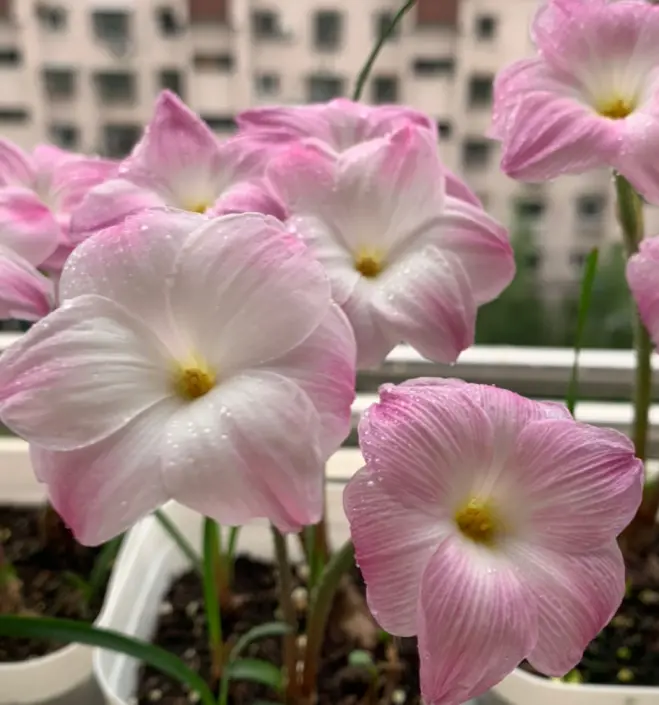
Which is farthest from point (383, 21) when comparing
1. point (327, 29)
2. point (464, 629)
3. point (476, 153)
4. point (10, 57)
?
point (464, 629)

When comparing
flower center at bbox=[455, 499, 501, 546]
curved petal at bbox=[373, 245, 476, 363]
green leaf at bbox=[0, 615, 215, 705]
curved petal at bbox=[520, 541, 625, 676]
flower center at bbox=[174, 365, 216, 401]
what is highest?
curved petal at bbox=[373, 245, 476, 363]

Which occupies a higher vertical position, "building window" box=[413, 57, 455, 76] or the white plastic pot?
"building window" box=[413, 57, 455, 76]

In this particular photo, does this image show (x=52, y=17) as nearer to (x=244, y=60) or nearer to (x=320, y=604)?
(x=244, y=60)

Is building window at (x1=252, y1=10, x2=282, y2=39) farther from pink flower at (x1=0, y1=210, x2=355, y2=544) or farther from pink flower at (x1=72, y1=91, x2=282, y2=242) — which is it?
pink flower at (x1=0, y1=210, x2=355, y2=544)

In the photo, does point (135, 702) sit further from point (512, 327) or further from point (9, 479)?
point (512, 327)

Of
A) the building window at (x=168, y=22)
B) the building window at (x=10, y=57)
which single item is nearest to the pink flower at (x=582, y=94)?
the building window at (x=168, y=22)

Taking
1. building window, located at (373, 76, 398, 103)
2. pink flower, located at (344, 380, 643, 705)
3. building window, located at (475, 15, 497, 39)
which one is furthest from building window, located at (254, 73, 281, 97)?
pink flower, located at (344, 380, 643, 705)

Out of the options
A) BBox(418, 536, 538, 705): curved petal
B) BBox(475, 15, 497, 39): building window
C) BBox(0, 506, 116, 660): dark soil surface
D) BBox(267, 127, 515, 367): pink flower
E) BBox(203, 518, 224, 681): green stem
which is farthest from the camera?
BBox(475, 15, 497, 39): building window
